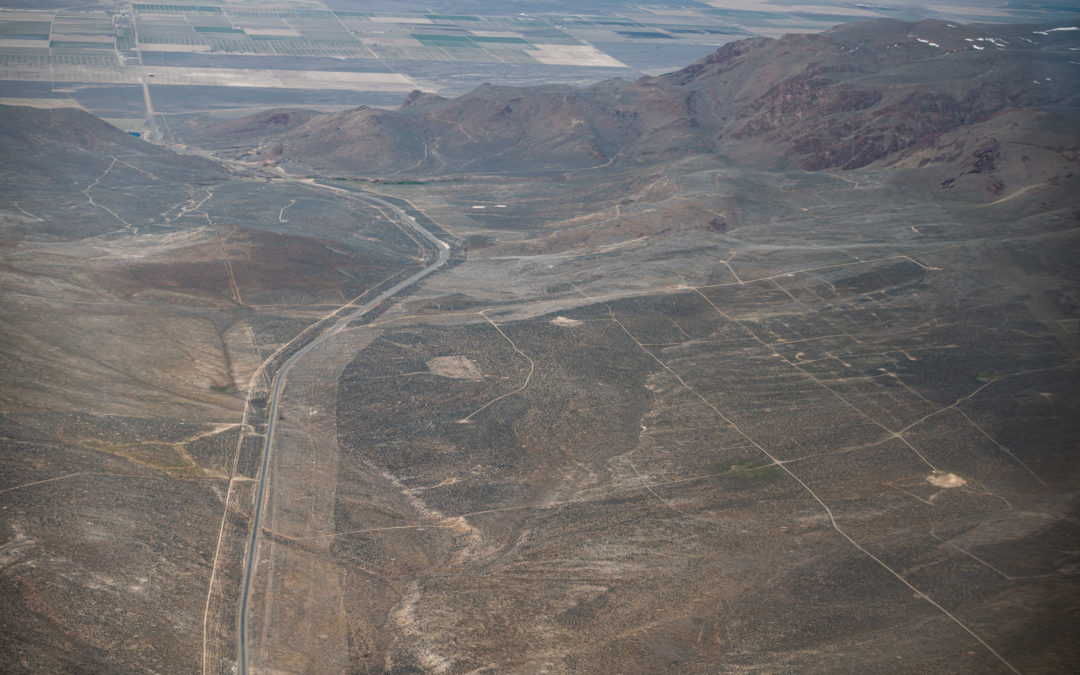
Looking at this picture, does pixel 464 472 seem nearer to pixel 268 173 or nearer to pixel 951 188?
pixel 951 188

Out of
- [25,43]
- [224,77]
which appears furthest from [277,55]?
[25,43]

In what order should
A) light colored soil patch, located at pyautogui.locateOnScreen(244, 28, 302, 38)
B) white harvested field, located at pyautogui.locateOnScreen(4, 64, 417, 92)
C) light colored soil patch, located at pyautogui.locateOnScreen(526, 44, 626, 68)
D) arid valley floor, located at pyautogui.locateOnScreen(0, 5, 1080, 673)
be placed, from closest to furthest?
arid valley floor, located at pyautogui.locateOnScreen(0, 5, 1080, 673), white harvested field, located at pyautogui.locateOnScreen(4, 64, 417, 92), light colored soil patch, located at pyautogui.locateOnScreen(244, 28, 302, 38), light colored soil patch, located at pyautogui.locateOnScreen(526, 44, 626, 68)

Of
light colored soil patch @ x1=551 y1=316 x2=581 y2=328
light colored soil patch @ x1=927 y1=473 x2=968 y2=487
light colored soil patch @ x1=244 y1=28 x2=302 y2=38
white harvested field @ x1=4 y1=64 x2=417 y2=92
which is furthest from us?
light colored soil patch @ x1=244 y1=28 x2=302 y2=38

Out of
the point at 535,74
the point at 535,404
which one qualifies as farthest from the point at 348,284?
the point at 535,74

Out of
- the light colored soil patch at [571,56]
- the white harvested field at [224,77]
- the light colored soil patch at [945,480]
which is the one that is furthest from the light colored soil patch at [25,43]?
the light colored soil patch at [945,480]

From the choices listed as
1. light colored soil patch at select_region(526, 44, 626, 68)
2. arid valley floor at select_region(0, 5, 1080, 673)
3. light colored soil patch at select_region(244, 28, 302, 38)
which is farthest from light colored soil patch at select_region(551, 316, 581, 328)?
light colored soil patch at select_region(244, 28, 302, 38)

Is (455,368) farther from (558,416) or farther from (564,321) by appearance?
(564,321)

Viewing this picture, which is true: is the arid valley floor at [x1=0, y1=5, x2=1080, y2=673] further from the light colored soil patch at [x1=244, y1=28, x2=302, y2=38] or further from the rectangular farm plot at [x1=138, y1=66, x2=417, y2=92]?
the light colored soil patch at [x1=244, y1=28, x2=302, y2=38]
